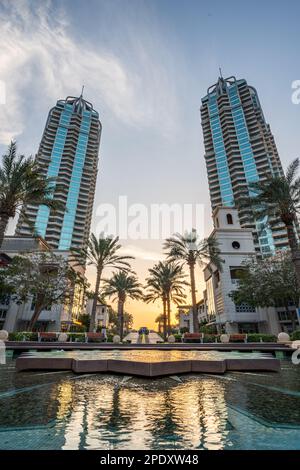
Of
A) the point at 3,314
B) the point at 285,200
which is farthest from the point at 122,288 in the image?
the point at 285,200

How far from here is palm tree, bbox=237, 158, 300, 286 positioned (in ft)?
59.3

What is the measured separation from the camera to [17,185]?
53.2 ft

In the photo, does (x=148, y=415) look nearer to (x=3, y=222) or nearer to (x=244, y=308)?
(x=3, y=222)

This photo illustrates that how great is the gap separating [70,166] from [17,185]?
86.0 metres

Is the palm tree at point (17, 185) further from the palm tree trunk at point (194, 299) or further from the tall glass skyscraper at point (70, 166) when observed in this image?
the tall glass skyscraper at point (70, 166)

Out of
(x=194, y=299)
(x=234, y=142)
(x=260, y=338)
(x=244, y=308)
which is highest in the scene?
(x=234, y=142)

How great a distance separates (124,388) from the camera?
19.6ft

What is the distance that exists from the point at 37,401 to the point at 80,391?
1.14 m

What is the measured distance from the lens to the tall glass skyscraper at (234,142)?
87812 mm

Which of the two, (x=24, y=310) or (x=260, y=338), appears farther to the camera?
(x=24, y=310)

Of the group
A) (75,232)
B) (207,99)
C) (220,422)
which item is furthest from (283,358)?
(207,99)

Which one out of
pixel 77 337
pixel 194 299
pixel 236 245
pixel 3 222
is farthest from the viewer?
pixel 236 245

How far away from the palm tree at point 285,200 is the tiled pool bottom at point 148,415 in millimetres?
13531

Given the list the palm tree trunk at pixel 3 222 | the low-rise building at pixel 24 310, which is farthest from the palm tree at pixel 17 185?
the low-rise building at pixel 24 310
